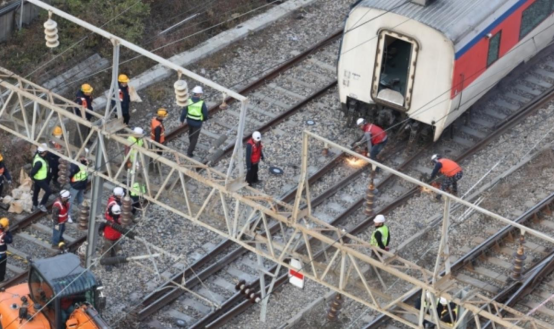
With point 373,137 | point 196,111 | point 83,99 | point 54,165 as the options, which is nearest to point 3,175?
point 54,165

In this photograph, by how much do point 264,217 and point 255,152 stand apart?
17.7 feet

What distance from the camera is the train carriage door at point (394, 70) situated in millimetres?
34031

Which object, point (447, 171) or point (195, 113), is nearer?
point (447, 171)

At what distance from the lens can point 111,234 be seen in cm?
3167

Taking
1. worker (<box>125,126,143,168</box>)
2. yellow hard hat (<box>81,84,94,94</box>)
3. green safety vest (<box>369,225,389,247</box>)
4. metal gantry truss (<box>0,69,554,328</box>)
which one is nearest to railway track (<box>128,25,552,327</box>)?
metal gantry truss (<box>0,69,554,328</box>)

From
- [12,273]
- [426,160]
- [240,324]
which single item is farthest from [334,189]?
[12,273]

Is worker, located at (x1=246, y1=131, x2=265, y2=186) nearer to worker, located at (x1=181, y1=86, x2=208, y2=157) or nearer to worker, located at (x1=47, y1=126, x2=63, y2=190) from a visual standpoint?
worker, located at (x1=181, y1=86, x2=208, y2=157)

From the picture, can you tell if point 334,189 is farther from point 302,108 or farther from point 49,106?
point 49,106

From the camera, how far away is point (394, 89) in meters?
35.3

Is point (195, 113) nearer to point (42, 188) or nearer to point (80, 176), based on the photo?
point (80, 176)

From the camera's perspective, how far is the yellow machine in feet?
92.6

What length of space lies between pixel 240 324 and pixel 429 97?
7.01 m

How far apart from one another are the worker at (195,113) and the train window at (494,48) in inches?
251

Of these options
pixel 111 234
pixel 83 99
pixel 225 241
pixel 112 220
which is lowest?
pixel 225 241
